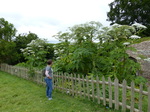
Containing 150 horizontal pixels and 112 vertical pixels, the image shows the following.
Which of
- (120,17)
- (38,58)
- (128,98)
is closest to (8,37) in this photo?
(38,58)

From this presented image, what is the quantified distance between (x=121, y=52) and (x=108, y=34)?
1.03 m

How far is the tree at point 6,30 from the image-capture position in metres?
11.3

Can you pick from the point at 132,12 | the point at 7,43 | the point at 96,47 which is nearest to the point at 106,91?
the point at 96,47

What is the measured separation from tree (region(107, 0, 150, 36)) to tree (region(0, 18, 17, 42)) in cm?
1925

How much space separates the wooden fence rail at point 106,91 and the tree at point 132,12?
764 inches

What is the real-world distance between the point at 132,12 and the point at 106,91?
22773 millimetres

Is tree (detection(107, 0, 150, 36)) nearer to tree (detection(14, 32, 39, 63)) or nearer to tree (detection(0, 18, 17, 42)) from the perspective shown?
tree (detection(14, 32, 39, 63))

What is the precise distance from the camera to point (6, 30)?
11344 mm

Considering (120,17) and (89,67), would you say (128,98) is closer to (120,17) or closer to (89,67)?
(89,67)

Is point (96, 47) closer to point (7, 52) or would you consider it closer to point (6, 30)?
point (7, 52)

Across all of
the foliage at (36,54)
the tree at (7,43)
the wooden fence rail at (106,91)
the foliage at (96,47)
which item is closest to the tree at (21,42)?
the tree at (7,43)

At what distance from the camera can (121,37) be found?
453cm

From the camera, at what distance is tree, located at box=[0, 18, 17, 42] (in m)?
11.3

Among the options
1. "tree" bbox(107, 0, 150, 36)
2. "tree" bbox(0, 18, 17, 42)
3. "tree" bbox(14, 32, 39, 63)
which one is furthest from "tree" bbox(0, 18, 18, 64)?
"tree" bbox(107, 0, 150, 36)
